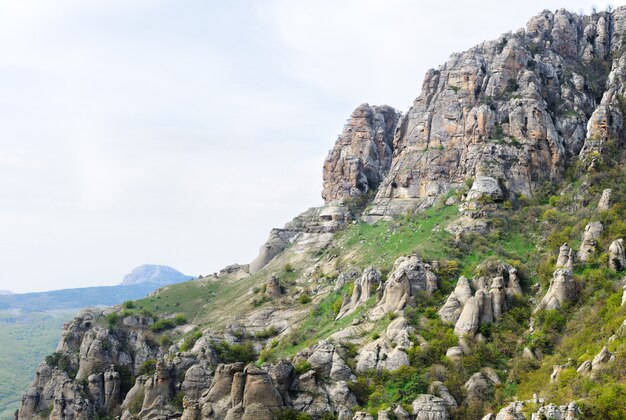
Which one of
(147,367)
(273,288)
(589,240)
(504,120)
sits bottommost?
(147,367)

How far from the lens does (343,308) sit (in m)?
97.8

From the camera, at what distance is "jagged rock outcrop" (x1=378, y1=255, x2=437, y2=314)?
87.9 meters

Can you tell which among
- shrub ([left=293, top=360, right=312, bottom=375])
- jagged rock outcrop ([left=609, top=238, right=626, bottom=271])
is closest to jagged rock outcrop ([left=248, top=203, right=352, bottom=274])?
shrub ([left=293, top=360, right=312, bottom=375])

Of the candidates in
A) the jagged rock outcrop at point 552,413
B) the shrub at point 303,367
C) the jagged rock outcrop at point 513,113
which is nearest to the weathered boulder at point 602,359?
the jagged rock outcrop at point 552,413

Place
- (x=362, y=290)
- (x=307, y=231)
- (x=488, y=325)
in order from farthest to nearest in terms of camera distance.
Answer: (x=307, y=231) < (x=362, y=290) < (x=488, y=325)

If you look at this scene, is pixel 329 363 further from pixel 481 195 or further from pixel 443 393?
pixel 481 195

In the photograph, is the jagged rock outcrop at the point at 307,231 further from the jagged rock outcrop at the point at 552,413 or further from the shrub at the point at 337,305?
the jagged rock outcrop at the point at 552,413

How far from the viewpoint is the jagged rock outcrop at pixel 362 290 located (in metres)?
95.4

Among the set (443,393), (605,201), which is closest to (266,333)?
(443,393)

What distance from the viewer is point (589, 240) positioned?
8388cm

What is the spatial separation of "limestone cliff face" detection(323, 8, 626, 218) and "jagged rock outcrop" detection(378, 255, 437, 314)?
26235 millimetres

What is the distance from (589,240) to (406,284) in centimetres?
2310

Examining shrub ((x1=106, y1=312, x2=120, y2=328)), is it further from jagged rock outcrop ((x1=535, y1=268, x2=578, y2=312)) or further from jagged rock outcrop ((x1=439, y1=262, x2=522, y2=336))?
jagged rock outcrop ((x1=535, y1=268, x2=578, y2=312))

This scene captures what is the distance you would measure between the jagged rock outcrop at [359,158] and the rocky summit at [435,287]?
0.45 metres
